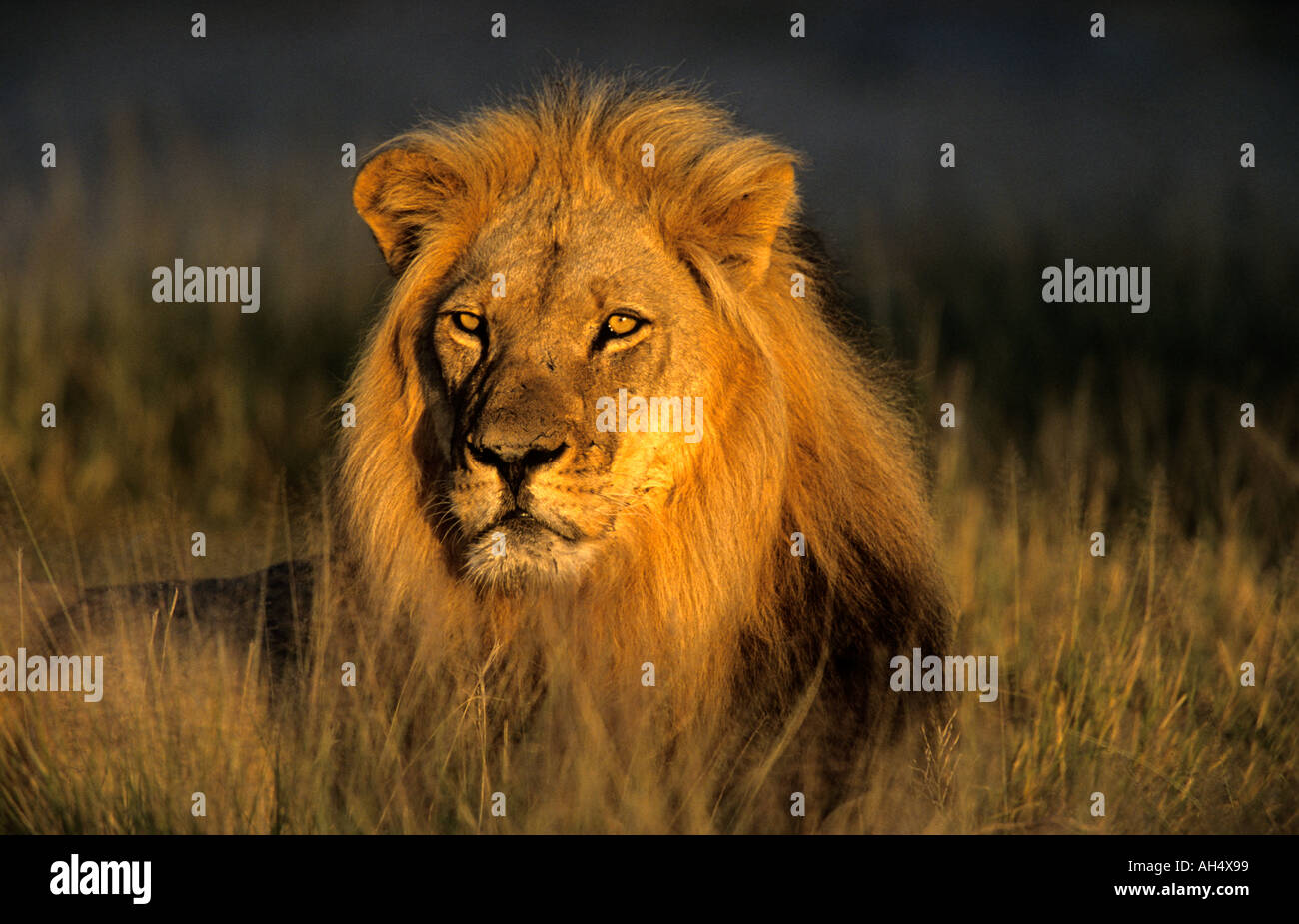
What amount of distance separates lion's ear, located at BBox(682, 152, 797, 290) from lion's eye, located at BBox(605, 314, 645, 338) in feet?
1.23

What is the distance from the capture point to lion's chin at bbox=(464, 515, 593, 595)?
411 cm

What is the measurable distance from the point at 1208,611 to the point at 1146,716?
1.18 meters

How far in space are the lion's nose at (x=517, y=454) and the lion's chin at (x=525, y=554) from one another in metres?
0.12

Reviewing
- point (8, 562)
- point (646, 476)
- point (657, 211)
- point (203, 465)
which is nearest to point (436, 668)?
point (646, 476)

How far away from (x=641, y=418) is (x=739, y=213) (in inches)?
31.4

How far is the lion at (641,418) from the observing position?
4.30 meters

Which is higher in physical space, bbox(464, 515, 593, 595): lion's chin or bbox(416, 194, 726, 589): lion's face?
bbox(416, 194, 726, 589): lion's face

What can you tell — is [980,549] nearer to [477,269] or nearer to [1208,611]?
[1208,611]

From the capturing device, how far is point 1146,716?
547cm
